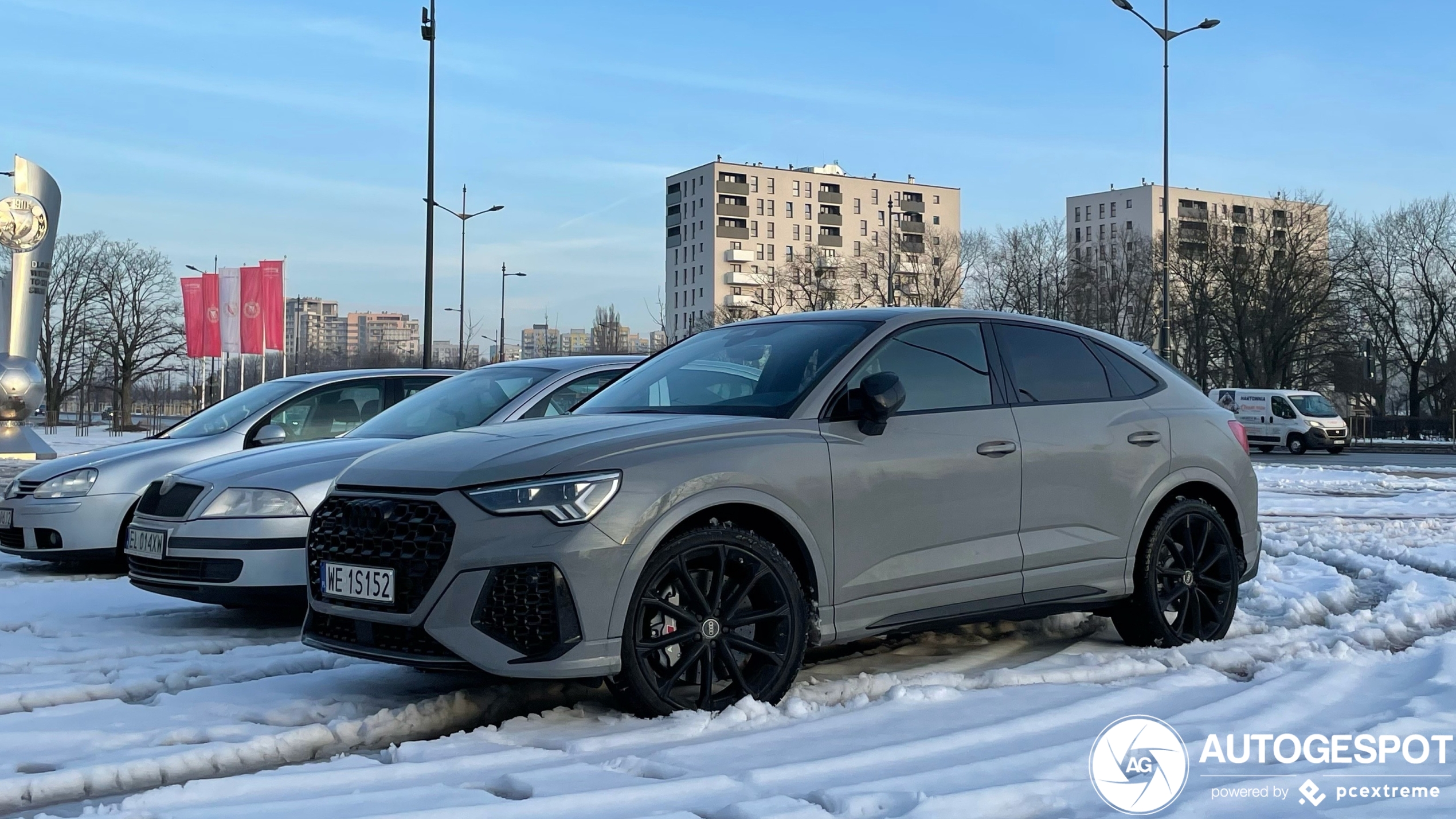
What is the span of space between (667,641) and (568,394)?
353 cm

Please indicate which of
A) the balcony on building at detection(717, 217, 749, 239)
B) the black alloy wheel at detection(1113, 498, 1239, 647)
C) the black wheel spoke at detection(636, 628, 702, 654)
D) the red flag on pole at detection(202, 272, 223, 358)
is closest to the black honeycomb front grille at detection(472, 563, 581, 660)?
the black wheel spoke at detection(636, 628, 702, 654)

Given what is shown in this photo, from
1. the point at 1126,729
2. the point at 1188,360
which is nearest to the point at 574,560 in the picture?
the point at 1126,729

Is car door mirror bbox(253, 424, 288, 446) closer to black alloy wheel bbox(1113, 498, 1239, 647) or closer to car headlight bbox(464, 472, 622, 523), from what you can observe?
car headlight bbox(464, 472, 622, 523)

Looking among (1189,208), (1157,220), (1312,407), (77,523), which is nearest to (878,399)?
(77,523)

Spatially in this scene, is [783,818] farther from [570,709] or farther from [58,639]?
[58,639]

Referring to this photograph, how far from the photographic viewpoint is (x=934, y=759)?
411 centimetres

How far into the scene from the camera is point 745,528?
15.8ft

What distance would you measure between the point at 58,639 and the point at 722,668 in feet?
12.3

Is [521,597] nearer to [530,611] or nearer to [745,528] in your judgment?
[530,611]

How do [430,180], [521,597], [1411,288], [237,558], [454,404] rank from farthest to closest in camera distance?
[1411,288] → [430,180] → [454,404] → [237,558] → [521,597]

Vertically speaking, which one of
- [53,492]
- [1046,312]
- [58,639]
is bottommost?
[58,639]

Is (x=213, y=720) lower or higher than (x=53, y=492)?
lower

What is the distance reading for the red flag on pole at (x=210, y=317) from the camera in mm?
41875

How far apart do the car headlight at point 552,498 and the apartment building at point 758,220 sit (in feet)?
382
